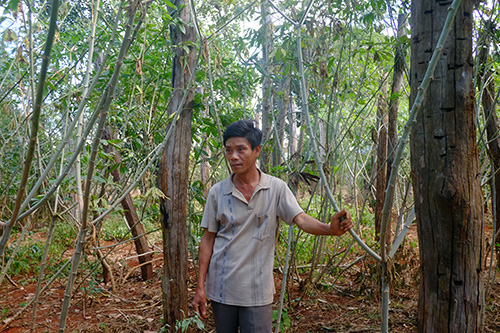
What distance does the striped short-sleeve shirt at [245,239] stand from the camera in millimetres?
2201

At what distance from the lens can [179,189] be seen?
320 centimetres

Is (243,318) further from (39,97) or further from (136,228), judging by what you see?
(136,228)

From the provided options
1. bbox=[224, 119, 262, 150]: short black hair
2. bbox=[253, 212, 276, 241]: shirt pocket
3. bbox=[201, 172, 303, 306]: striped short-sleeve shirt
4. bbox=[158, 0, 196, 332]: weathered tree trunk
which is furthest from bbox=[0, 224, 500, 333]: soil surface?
bbox=[224, 119, 262, 150]: short black hair

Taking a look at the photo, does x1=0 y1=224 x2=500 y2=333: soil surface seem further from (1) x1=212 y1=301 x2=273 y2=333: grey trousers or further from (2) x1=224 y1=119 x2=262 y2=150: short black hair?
(2) x1=224 y1=119 x2=262 y2=150: short black hair

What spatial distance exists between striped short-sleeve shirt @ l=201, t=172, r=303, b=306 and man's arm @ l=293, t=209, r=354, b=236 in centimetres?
8

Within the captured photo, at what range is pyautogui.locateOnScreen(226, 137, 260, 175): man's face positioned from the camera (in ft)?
7.49

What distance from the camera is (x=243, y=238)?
2252 millimetres

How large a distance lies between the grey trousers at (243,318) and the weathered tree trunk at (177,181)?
1.02 metres

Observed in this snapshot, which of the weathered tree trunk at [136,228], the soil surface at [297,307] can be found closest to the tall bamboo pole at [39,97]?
the soil surface at [297,307]

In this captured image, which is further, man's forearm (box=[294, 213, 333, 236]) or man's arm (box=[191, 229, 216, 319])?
man's arm (box=[191, 229, 216, 319])

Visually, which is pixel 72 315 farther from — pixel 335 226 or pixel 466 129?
pixel 466 129

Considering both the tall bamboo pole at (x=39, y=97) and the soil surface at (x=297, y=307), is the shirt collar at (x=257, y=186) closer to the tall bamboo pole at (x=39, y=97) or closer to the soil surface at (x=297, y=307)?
the tall bamboo pole at (x=39, y=97)

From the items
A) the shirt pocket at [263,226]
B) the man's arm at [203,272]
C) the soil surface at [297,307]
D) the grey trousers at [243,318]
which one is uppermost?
the shirt pocket at [263,226]

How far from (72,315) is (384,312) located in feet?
12.5
